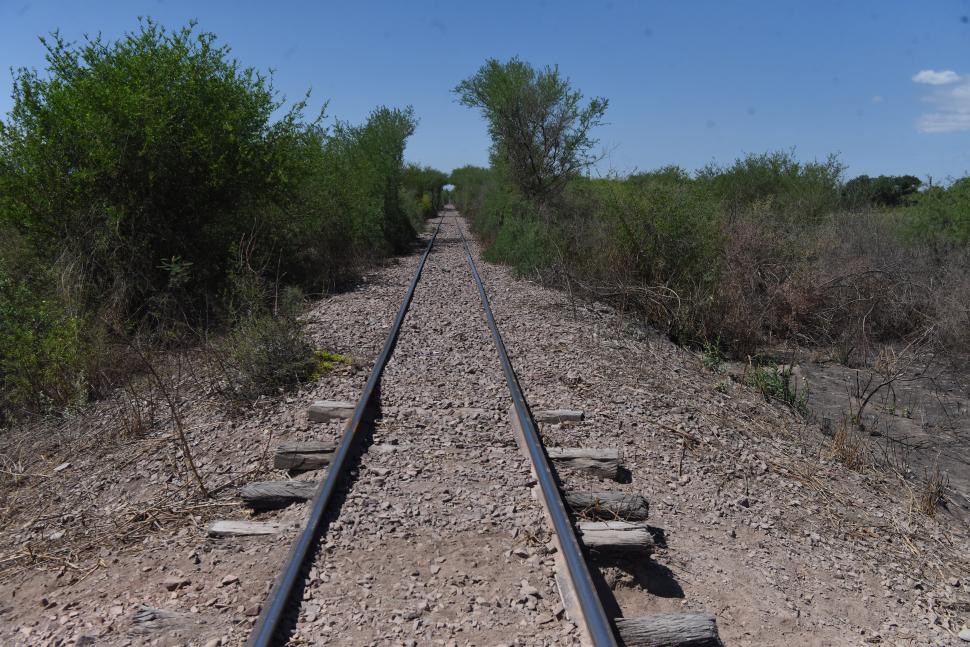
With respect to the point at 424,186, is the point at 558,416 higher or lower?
lower

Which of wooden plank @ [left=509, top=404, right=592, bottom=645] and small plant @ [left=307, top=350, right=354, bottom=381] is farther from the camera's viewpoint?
small plant @ [left=307, top=350, right=354, bottom=381]

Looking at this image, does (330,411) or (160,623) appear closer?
(160,623)

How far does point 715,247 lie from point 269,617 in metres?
11.4

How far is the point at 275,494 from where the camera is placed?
5.05 metres

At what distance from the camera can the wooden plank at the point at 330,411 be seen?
661 cm

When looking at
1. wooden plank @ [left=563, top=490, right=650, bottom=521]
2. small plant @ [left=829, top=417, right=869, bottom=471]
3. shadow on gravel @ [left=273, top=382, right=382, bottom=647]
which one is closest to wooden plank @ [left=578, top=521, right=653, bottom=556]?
wooden plank @ [left=563, top=490, right=650, bottom=521]

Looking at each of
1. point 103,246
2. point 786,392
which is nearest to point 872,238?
point 786,392

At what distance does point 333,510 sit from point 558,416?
103 inches

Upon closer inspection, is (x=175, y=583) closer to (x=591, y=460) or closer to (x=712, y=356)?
(x=591, y=460)

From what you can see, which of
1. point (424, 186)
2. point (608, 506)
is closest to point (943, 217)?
point (608, 506)

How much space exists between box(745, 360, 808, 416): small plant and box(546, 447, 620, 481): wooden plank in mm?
4908

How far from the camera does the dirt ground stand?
4.07 meters

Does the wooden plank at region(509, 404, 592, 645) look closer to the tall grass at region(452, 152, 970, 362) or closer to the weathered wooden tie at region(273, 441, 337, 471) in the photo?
the weathered wooden tie at region(273, 441, 337, 471)

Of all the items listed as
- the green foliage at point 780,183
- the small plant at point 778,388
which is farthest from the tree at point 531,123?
the small plant at point 778,388
